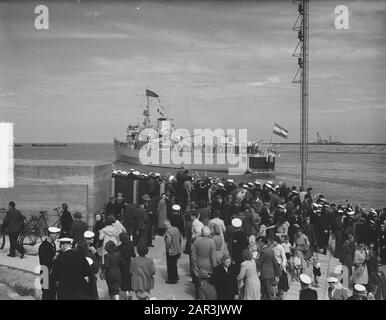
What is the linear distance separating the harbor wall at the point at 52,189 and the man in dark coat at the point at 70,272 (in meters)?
5.66

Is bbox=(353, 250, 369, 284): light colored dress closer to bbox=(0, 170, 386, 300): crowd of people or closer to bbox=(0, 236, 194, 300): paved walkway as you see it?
bbox=(0, 170, 386, 300): crowd of people

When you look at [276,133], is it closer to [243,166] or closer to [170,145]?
[170,145]

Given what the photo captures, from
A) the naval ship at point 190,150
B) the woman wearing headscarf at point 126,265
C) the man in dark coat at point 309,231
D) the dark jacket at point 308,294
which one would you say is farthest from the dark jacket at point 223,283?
the naval ship at point 190,150

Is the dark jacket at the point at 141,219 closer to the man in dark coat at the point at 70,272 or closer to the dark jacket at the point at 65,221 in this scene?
the dark jacket at the point at 65,221

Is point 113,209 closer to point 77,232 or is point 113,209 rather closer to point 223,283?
point 77,232

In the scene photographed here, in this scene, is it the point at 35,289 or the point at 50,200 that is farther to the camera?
the point at 50,200

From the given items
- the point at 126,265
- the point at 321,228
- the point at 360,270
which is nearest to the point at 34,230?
the point at 126,265

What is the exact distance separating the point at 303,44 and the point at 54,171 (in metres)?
9.37

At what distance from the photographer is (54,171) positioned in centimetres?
1187

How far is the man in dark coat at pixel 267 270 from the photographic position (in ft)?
23.4

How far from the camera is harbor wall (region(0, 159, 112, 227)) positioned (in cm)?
1175

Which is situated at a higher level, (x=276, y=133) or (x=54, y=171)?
(x=276, y=133)

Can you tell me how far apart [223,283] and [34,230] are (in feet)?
18.9
